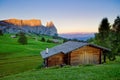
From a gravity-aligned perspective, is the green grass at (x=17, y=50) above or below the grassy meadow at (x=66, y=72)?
below

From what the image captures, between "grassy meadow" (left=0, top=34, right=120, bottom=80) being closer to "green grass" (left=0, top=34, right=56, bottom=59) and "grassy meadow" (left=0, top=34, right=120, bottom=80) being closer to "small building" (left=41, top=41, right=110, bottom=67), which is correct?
"small building" (left=41, top=41, right=110, bottom=67)

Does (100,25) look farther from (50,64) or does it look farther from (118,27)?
(50,64)

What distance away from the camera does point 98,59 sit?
3994 centimetres

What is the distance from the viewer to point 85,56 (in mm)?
38969

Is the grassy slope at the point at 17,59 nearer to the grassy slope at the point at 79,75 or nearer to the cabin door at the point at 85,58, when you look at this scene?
the cabin door at the point at 85,58

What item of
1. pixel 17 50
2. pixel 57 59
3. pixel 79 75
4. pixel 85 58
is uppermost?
pixel 79 75

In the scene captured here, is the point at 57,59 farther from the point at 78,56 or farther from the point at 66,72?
the point at 66,72

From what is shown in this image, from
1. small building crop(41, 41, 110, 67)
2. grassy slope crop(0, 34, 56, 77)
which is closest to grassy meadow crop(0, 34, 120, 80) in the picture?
grassy slope crop(0, 34, 56, 77)

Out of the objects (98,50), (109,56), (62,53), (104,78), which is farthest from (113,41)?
(104,78)

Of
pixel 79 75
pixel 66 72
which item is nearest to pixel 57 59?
pixel 66 72

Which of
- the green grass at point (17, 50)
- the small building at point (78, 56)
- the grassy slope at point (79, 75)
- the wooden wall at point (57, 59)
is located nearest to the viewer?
the grassy slope at point (79, 75)

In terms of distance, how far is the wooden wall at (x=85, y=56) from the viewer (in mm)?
38375

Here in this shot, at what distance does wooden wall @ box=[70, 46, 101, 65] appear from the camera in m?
38.4

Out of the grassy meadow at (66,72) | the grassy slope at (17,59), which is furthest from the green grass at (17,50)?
the grassy meadow at (66,72)
